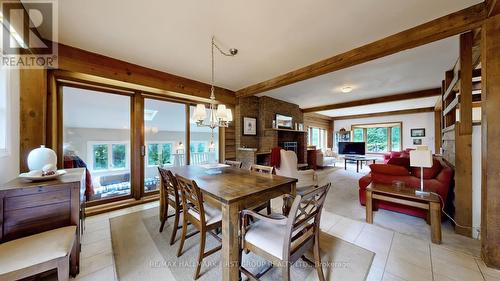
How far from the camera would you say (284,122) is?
19.2ft

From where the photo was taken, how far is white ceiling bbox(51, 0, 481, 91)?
67.7 inches

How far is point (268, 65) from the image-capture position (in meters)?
3.11

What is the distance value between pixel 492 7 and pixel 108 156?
5323 millimetres

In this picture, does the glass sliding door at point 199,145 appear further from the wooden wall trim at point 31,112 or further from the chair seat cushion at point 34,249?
the chair seat cushion at point 34,249

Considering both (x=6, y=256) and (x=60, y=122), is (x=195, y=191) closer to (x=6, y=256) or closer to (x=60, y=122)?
(x=6, y=256)

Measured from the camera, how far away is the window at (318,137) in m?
9.13

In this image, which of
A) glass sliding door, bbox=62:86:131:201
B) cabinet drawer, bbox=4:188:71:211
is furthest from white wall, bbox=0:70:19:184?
glass sliding door, bbox=62:86:131:201

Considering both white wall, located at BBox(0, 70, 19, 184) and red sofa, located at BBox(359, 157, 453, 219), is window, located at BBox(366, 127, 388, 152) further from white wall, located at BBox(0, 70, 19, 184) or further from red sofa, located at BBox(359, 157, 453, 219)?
white wall, located at BBox(0, 70, 19, 184)

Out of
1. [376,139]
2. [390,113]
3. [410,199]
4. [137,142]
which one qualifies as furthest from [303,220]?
[376,139]

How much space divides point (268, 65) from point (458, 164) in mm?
2915

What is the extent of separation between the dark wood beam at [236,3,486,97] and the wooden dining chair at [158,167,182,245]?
2713 millimetres

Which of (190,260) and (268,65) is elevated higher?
(268,65)

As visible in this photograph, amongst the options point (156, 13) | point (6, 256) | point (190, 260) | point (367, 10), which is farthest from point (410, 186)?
point (6, 256)

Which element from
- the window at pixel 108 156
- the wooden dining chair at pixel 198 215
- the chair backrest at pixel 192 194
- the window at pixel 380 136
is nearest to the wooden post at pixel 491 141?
the wooden dining chair at pixel 198 215
